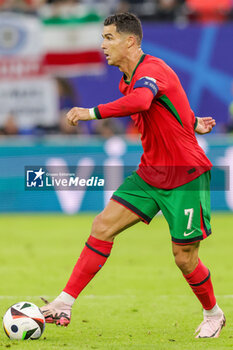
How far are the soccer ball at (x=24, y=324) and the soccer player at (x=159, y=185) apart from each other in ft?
0.36

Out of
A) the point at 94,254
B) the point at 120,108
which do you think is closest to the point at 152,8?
the point at 94,254

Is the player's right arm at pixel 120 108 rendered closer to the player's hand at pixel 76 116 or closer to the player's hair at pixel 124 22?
the player's hand at pixel 76 116

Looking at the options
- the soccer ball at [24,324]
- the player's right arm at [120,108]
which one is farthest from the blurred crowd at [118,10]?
the player's right arm at [120,108]

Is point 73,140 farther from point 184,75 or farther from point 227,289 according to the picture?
point 227,289

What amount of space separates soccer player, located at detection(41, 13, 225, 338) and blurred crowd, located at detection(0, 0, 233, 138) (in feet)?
32.2

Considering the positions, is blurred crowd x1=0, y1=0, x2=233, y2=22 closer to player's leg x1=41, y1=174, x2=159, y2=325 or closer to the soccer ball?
player's leg x1=41, y1=174, x2=159, y2=325

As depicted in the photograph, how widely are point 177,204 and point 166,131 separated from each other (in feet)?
1.74

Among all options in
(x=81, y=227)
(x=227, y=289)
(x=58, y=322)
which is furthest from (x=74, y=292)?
(x=81, y=227)

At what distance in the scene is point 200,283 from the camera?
6230 millimetres

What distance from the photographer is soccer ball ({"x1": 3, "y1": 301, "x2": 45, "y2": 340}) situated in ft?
19.7

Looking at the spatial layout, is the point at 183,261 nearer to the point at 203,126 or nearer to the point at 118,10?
the point at 203,126

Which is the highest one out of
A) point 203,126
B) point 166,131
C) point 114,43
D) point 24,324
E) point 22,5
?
point 114,43

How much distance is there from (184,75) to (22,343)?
1192 centimetres

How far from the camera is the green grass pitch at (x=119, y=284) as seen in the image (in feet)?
20.4
